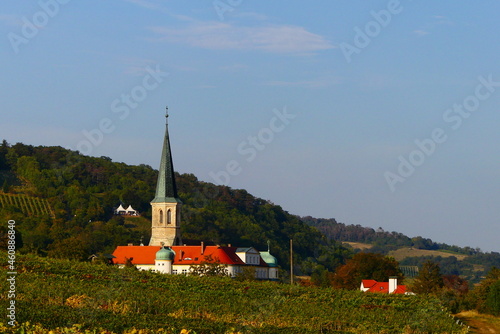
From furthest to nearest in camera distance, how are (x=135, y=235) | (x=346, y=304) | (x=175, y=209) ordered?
(x=135, y=235), (x=175, y=209), (x=346, y=304)

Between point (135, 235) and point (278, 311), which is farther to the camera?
point (135, 235)

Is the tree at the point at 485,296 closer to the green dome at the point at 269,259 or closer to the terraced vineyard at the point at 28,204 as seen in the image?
the green dome at the point at 269,259

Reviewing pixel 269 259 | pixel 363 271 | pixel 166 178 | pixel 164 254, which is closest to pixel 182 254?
pixel 164 254

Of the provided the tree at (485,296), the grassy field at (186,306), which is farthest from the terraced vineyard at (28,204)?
the tree at (485,296)

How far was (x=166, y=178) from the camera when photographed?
130250 millimetres

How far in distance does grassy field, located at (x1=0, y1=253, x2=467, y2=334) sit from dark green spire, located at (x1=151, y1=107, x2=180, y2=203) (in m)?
64.6

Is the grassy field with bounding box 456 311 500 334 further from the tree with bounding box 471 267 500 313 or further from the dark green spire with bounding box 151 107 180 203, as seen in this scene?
the dark green spire with bounding box 151 107 180 203

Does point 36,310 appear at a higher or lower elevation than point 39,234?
lower

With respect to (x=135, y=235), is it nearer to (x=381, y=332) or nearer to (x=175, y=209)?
(x=175, y=209)

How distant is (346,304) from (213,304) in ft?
43.6

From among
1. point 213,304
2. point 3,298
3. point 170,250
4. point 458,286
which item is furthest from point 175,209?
point 3,298

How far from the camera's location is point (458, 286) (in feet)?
348

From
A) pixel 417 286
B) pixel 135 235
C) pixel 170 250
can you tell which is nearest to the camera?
pixel 417 286

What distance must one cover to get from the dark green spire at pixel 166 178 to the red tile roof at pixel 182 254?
8024 millimetres
